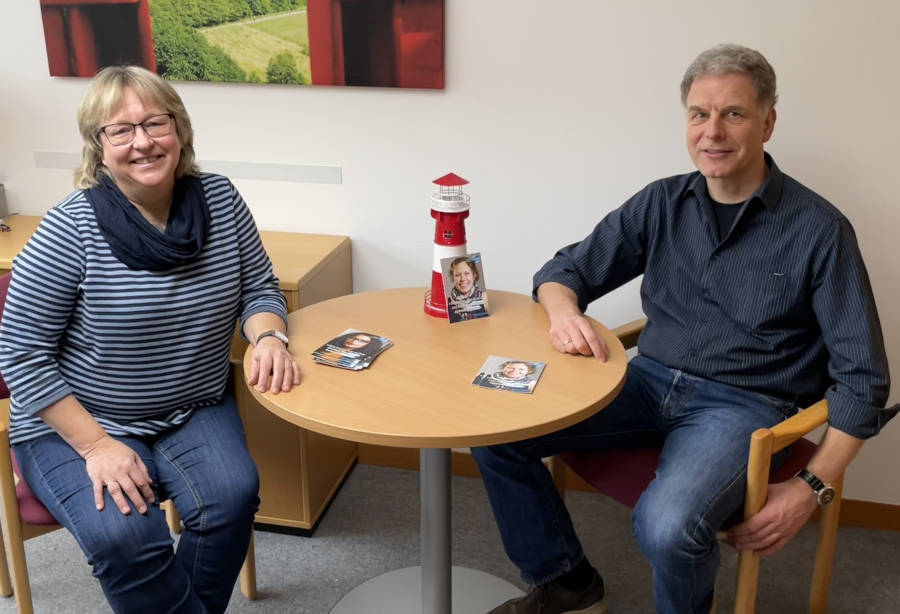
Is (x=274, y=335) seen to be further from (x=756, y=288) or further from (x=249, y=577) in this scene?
(x=756, y=288)

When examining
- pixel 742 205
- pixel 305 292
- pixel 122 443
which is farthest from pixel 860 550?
pixel 122 443

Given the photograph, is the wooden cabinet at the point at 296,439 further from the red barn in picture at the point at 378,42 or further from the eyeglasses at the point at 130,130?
the eyeglasses at the point at 130,130

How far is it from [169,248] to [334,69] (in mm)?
1016

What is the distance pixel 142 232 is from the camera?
2.01 meters

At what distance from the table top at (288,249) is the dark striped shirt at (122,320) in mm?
337

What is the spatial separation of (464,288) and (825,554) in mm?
1185

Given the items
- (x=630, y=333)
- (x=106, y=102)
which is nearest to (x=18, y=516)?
(x=106, y=102)

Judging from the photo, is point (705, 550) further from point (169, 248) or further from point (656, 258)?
point (169, 248)

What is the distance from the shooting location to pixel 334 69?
279cm

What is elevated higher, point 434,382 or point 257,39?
point 257,39

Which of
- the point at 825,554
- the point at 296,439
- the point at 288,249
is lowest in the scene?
the point at 825,554

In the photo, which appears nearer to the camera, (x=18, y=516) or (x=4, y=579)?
(x=18, y=516)

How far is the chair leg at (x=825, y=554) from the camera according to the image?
89.2 inches

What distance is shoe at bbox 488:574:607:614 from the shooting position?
2338 millimetres
